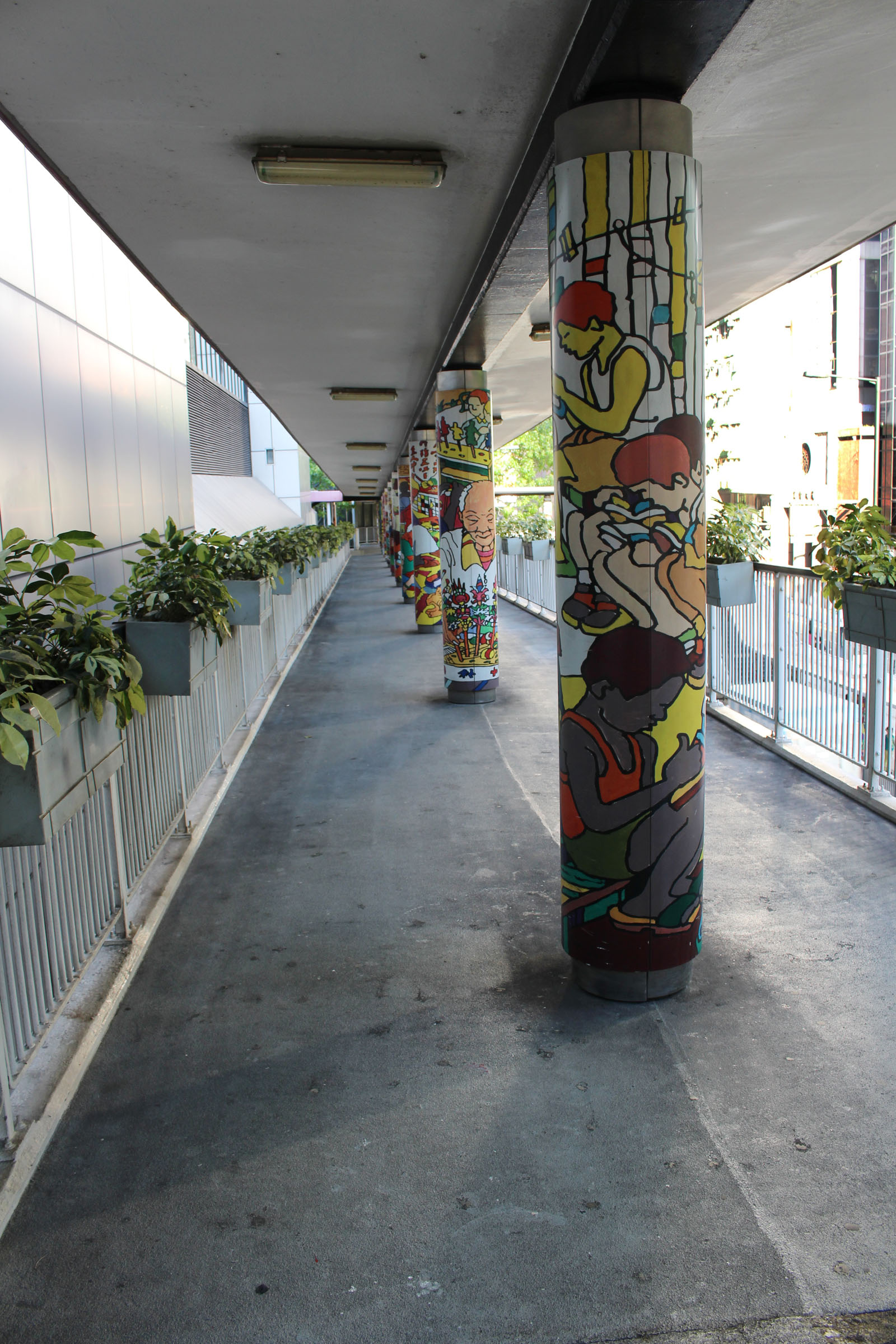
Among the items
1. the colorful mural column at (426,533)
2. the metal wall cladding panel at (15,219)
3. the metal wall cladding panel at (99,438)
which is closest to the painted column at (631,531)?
the metal wall cladding panel at (15,219)

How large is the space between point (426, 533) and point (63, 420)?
11.7 m

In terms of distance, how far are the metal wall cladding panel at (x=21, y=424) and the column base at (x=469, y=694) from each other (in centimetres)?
603

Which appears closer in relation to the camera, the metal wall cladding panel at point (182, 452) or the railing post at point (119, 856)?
the railing post at point (119, 856)

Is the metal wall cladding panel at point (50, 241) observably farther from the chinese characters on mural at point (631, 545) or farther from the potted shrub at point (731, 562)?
the potted shrub at point (731, 562)

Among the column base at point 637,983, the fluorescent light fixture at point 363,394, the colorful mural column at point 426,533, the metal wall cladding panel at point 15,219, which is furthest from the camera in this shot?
the colorful mural column at point 426,533

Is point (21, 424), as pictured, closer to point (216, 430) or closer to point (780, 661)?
point (780, 661)

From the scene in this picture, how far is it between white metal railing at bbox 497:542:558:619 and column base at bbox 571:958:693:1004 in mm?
14103

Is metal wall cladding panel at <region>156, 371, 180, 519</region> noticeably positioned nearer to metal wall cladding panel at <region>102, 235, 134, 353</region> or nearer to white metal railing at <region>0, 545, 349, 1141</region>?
metal wall cladding panel at <region>102, 235, 134, 353</region>

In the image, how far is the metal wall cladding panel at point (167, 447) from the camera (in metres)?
9.92

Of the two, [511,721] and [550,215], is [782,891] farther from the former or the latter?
[511,721]

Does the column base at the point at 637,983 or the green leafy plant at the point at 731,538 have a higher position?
the green leafy plant at the point at 731,538

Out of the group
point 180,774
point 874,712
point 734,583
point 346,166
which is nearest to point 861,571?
point 874,712

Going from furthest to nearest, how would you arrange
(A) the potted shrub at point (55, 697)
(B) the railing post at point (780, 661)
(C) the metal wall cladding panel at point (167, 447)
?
1. (C) the metal wall cladding panel at point (167, 447)
2. (B) the railing post at point (780, 661)
3. (A) the potted shrub at point (55, 697)

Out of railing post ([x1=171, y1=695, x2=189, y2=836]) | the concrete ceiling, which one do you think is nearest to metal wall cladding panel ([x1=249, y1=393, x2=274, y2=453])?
the concrete ceiling
